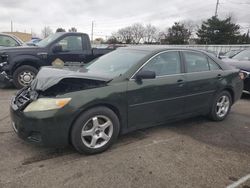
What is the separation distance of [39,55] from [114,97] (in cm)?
510

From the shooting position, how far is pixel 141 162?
348 centimetres

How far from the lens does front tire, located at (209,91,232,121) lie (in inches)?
207

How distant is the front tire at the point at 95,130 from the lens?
3.46m

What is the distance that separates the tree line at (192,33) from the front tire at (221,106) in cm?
4539

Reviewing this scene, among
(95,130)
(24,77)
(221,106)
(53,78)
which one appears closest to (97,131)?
(95,130)

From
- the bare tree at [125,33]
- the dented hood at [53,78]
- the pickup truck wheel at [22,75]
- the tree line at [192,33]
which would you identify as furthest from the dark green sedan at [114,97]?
the bare tree at [125,33]

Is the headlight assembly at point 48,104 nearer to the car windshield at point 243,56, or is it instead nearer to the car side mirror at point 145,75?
the car side mirror at point 145,75

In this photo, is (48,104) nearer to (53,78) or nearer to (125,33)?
(53,78)

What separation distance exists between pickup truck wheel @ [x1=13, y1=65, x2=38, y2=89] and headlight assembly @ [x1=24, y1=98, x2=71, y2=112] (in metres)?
4.84

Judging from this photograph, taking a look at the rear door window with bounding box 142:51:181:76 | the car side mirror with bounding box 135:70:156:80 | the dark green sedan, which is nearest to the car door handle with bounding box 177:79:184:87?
the dark green sedan

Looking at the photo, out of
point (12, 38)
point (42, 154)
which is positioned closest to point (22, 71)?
point (12, 38)

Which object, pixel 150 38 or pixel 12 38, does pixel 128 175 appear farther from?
pixel 150 38

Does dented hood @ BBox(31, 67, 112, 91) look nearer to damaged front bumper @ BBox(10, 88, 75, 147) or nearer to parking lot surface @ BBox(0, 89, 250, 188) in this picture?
damaged front bumper @ BBox(10, 88, 75, 147)

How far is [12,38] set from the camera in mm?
9672
